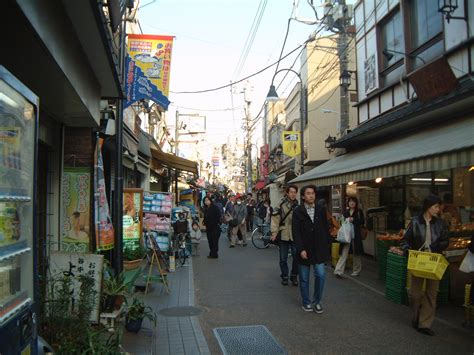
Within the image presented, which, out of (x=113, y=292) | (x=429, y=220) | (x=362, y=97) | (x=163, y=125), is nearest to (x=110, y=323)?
(x=113, y=292)

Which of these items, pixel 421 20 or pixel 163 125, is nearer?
pixel 421 20

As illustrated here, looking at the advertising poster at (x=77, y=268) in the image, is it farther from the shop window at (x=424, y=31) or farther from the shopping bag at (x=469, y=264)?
the shop window at (x=424, y=31)

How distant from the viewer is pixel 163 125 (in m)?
27.4

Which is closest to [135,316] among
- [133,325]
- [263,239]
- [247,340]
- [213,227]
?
[133,325]

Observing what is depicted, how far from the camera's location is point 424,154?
21.8ft

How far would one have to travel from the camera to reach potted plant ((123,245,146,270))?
9.39 metres

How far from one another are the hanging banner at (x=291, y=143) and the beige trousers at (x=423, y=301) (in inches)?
613

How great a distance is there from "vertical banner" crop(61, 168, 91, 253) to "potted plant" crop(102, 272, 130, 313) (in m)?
2.09

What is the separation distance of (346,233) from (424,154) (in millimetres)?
3260

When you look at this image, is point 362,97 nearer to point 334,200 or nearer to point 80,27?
point 334,200

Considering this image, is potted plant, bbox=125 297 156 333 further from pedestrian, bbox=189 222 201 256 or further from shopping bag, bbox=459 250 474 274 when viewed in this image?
pedestrian, bbox=189 222 201 256

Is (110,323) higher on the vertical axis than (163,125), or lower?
lower

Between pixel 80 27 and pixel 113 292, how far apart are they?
10.2ft

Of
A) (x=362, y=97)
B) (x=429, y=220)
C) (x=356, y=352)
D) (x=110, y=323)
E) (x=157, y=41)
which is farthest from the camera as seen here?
(x=362, y=97)
